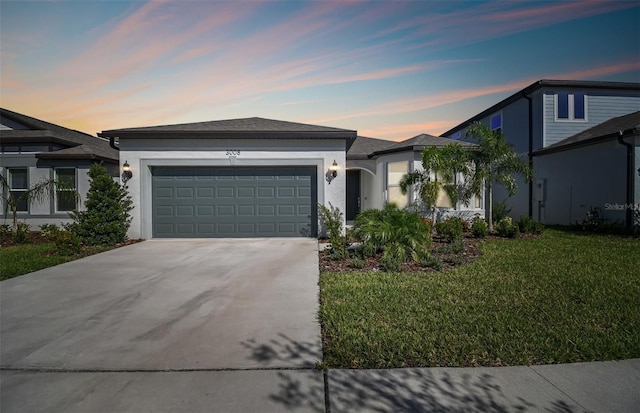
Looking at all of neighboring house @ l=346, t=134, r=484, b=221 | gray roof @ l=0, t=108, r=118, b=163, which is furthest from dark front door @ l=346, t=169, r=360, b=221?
gray roof @ l=0, t=108, r=118, b=163

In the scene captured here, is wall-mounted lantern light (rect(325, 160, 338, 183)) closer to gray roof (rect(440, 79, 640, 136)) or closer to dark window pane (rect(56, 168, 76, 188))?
dark window pane (rect(56, 168, 76, 188))

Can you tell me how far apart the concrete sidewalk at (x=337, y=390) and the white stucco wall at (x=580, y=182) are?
1246 centimetres

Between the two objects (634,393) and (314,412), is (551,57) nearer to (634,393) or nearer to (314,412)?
(634,393)

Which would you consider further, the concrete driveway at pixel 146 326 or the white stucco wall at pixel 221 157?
the white stucco wall at pixel 221 157

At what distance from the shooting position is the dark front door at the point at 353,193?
16.7 m

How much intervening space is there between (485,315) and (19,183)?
1614 cm

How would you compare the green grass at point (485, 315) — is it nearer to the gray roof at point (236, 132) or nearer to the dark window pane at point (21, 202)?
the gray roof at point (236, 132)

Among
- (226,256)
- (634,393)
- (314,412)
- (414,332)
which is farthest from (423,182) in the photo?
(314,412)

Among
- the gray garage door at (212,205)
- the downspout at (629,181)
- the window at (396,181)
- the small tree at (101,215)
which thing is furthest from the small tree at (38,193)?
the downspout at (629,181)

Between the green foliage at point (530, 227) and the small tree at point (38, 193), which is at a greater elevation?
the small tree at point (38, 193)

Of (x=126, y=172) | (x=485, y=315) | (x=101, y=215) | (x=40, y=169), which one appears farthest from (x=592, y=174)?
(x=40, y=169)

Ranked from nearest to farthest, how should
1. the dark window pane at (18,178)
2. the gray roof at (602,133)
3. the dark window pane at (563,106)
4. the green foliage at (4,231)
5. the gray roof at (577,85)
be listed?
1. the green foliage at (4,231)
2. the gray roof at (602,133)
3. the dark window pane at (18,178)
4. the gray roof at (577,85)
5. the dark window pane at (563,106)

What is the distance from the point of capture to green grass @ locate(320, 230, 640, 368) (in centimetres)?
305

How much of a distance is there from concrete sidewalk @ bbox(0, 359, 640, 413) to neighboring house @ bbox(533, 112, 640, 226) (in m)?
11.9
